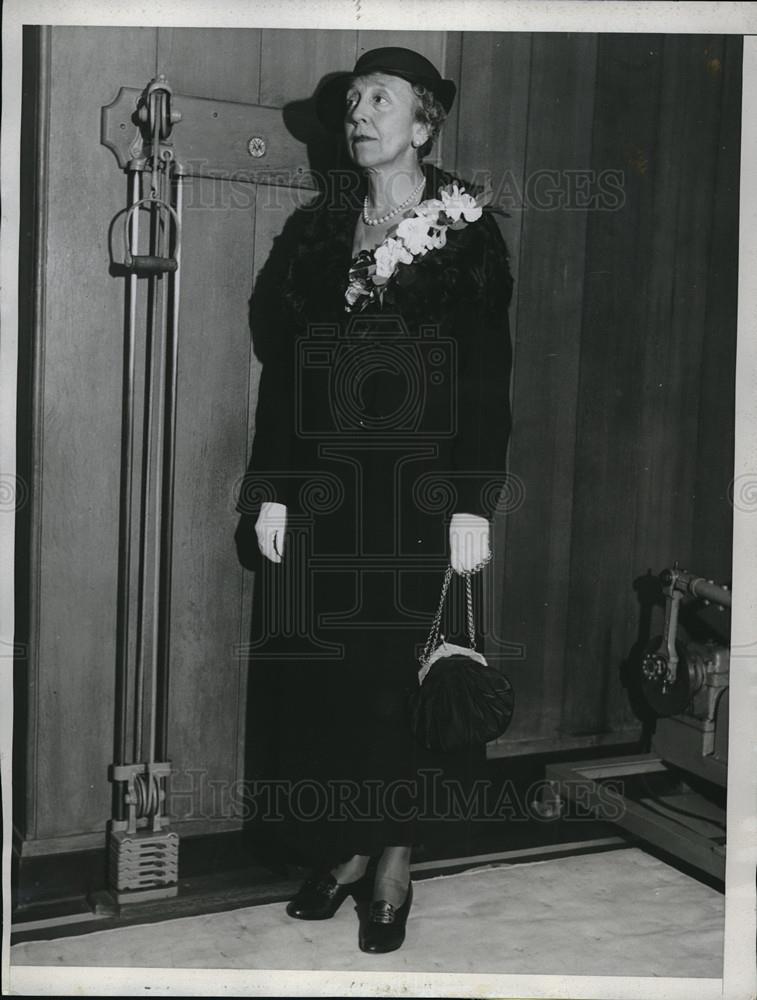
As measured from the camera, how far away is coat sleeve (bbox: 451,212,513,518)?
2633 mm

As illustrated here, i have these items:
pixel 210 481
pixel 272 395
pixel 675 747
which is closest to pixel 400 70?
pixel 272 395

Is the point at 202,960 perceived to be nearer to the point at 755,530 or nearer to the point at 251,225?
the point at 755,530

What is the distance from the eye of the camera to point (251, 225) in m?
2.81

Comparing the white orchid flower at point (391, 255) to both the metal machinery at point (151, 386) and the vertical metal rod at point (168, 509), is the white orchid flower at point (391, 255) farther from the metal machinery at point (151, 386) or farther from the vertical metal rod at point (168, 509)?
the vertical metal rod at point (168, 509)

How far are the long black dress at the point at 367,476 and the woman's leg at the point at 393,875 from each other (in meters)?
0.03

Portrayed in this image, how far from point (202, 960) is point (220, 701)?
626 millimetres

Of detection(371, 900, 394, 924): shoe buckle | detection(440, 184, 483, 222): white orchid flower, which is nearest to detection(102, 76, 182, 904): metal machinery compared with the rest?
detection(371, 900, 394, 924): shoe buckle

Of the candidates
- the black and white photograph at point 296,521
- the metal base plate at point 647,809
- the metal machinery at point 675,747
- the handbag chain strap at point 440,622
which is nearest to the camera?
the black and white photograph at point 296,521

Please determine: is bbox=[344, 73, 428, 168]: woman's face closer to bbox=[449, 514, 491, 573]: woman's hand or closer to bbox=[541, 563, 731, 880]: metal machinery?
bbox=[449, 514, 491, 573]: woman's hand

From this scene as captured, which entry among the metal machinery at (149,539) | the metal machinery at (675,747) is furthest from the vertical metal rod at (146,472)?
the metal machinery at (675,747)

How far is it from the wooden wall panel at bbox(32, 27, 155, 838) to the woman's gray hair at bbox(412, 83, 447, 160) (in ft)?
2.01

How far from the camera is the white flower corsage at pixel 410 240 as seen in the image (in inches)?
102

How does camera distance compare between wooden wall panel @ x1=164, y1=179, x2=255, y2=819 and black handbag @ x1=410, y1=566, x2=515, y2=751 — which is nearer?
black handbag @ x1=410, y1=566, x2=515, y2=751

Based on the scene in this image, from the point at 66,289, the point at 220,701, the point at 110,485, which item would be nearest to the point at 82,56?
the point at 66,289
